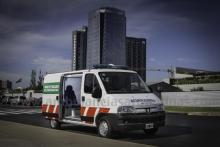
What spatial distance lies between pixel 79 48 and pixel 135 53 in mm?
18735

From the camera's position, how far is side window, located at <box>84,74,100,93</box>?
13067mm

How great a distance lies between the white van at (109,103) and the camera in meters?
11.7

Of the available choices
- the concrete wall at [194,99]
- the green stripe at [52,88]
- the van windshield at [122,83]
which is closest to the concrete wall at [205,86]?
the concrete wall at [194,99]

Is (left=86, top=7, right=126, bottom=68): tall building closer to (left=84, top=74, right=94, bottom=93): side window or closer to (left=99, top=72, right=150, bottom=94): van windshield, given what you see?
(left=84, top=74, right=94, bottom=93): side window

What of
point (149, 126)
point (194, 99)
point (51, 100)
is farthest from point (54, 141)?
point (194, 99)

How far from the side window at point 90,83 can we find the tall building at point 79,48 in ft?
256

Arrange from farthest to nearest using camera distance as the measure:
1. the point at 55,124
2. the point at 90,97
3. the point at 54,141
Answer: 1. the point at 55,124
2. the point at 90,97
3. the point at 54,141

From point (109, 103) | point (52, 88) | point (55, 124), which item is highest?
point (52, 88)

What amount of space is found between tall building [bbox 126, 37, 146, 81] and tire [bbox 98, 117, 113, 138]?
96023 millimetres

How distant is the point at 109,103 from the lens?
12.0 meters

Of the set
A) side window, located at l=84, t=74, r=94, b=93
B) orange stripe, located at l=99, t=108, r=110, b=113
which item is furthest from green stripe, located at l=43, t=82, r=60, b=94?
orange stripe, located at l=99, t=108, r=110, b=113

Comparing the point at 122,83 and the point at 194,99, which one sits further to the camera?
the point at 194,99

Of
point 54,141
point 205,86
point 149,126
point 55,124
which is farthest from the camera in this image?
point 205,86

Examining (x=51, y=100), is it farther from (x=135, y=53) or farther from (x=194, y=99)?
(x=135, y=53)
